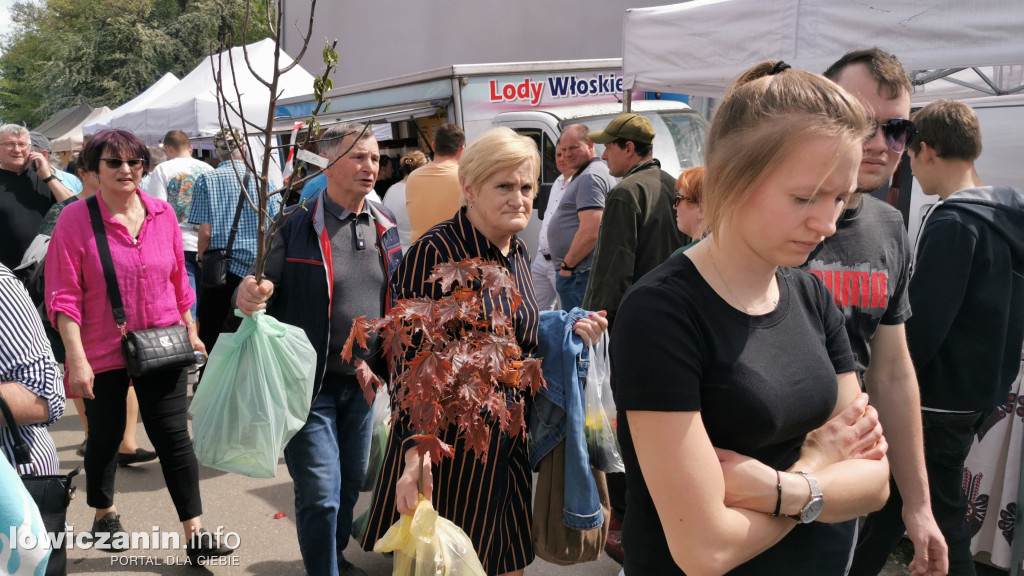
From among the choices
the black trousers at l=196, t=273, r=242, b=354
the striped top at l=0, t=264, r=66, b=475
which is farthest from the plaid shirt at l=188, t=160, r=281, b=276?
the striped top at l=0, t=264, r=66, b=475

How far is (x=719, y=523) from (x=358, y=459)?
8.40 feet

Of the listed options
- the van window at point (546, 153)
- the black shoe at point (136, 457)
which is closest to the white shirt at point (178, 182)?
the black shoe at point (136, 457)

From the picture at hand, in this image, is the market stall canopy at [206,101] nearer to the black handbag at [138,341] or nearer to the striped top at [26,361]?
the black handbag at [138,341]

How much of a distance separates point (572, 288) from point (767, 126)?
445 cm

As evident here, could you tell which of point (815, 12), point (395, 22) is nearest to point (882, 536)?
point (815, 12)

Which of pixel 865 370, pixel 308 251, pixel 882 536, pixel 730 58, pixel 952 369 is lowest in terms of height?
pixel 882 536

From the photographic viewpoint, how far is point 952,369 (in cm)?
283

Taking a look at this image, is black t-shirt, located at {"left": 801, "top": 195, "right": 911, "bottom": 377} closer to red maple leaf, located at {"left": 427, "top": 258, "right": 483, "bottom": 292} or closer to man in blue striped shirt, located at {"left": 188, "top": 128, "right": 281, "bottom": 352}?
red maple leaf, located at {"left": 427, "top": 258, "right": 483, "bottom": 292}

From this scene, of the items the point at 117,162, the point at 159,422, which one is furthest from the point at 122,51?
the point at 159,422

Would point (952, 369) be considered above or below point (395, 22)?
below

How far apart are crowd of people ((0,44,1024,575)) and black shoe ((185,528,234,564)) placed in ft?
0.04

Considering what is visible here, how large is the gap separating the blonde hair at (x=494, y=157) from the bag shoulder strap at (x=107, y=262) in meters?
2.04

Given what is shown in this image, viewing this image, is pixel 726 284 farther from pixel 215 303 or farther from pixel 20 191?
pixel 20 191

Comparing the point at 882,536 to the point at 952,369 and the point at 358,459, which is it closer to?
the point at 952,369
